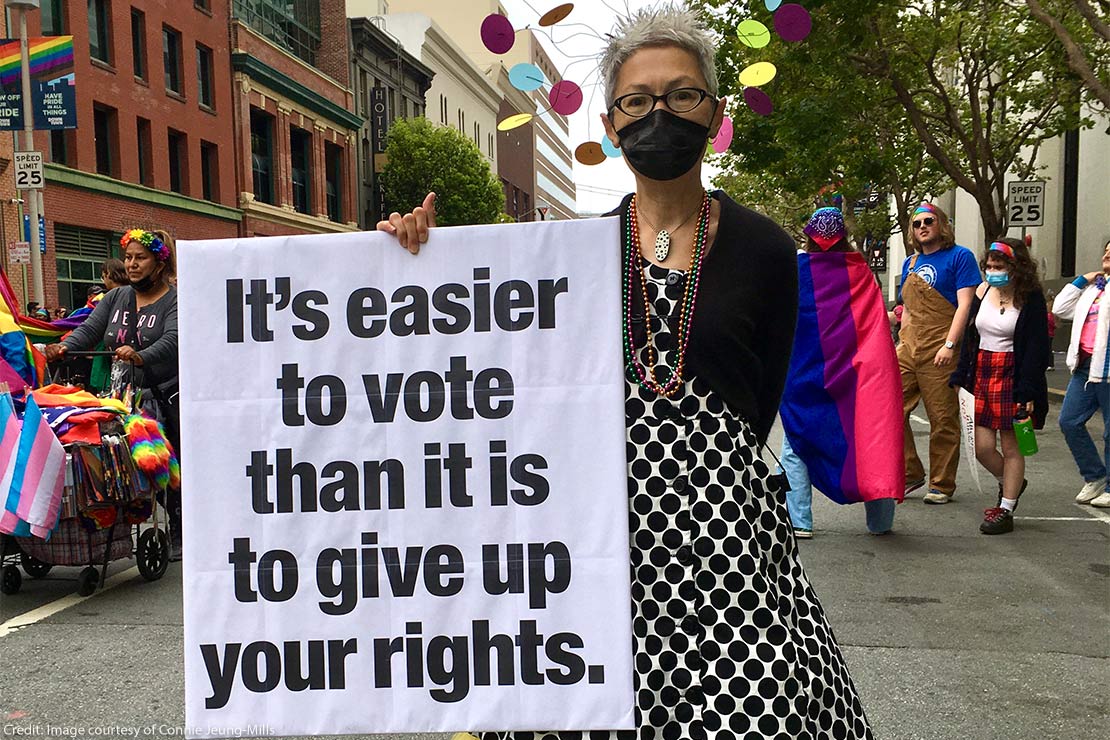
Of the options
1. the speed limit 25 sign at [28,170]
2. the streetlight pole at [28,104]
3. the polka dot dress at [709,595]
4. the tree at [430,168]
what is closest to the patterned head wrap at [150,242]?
the polka dot dress at [709,595]

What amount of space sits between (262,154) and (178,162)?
263 inches

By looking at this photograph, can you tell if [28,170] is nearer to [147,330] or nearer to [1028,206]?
[147,330]

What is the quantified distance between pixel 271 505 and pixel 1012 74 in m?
21.0

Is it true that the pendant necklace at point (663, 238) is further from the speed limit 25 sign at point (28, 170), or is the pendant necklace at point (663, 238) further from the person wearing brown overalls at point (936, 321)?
the speed limit 25 sign at point (28, 170)

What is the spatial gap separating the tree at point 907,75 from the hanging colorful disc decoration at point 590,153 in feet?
26.1

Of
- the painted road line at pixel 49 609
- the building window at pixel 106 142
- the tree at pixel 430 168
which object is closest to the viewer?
the painted road line at pixel 49 609

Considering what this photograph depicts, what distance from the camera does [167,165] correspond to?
3128 centimetres

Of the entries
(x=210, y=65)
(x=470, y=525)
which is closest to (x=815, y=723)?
(x=470, y=525)

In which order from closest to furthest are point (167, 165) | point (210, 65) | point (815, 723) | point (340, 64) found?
1. point (815, 723)
2. point (167, 165)
3. point (210, 65)
4. point (340, 64)

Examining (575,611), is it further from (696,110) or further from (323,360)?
(696,110)

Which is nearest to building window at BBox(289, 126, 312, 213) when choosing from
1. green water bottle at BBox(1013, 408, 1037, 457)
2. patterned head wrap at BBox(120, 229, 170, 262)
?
patterned head wrap at BBox(120, 229, 170, 262)

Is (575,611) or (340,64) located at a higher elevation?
(340,64)

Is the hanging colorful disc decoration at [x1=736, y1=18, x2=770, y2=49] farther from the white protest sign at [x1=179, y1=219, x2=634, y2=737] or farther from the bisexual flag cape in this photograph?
the bisexual flag cape

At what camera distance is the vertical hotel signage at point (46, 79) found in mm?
17266
